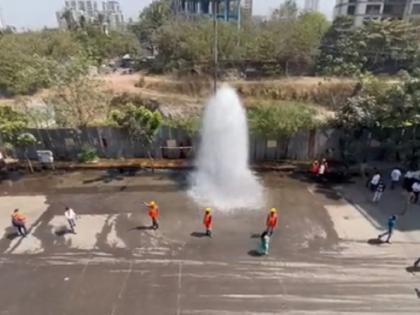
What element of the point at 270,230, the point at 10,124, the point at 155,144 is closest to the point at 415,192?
the point at 270,230

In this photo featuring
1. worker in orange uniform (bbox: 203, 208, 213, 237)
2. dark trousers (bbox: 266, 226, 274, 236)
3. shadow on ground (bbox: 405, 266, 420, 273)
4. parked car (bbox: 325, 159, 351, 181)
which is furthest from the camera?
parked car (bbox: 325, 159, 351, 181)

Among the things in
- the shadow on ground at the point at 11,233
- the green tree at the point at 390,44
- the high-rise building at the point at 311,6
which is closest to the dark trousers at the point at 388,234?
the shadow on ground at the point at 11,233

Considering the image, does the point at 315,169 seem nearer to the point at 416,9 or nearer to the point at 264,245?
the point at 264,245

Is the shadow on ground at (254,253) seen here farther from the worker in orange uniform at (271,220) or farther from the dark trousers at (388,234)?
the dark trousers at (388,234)

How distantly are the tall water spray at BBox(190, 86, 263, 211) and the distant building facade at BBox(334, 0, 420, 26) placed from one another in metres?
53.3

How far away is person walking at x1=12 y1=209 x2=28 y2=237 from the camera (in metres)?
13.0

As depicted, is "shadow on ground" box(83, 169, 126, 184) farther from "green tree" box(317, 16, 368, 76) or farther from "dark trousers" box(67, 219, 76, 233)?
"green tree" box(317, 16, 368, 76)

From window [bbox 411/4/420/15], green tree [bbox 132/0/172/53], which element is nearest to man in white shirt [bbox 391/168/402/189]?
green tree [bbox 132/0/172/53]

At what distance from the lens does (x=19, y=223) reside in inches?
516

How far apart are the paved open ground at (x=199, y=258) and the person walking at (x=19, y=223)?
32 cm

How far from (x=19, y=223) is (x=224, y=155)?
9187 mm

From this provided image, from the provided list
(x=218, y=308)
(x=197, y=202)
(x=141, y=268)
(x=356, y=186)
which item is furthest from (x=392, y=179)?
(x=141, y=268)

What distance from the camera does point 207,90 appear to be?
117ft

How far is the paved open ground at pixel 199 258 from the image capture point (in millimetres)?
10469
